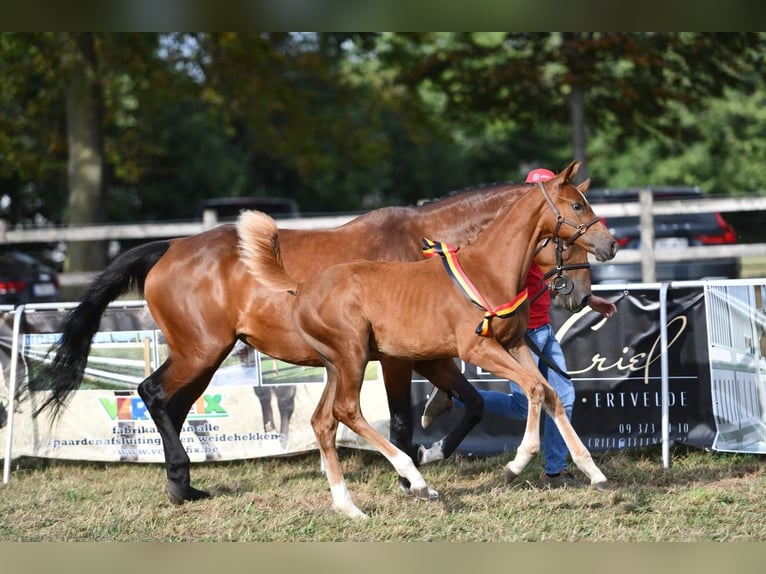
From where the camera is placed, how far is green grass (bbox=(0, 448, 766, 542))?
5.43m

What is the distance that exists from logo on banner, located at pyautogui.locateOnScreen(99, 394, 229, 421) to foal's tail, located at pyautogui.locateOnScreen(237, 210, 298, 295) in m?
2.09

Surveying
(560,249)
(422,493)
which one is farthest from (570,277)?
(422,493)

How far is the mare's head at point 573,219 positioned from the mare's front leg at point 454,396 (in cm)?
134

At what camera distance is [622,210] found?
11.0 m

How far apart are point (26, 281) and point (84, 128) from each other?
2692mm

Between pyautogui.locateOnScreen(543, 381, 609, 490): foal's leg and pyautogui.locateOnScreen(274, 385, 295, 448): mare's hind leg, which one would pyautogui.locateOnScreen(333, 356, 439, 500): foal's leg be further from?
pyautogui.locateOnScreen(274, 385, 295, 448): mare's hind leg

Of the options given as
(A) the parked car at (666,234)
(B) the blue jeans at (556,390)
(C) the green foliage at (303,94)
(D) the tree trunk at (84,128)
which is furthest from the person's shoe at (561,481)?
(D) the tree trunk at (84,128)

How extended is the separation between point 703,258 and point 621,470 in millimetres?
5309

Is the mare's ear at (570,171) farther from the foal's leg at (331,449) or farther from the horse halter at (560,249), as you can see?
the foal's leg at (331,449)

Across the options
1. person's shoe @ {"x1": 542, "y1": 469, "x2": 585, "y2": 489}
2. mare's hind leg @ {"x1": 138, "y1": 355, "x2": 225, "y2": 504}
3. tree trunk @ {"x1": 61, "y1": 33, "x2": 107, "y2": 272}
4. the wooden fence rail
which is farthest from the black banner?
tree trunk @ {"x1": 61, "y1": 33, "x2": 107, "y2": 272}

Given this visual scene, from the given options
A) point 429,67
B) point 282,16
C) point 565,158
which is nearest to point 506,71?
point 429,67

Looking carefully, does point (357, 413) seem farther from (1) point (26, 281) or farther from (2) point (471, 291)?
(1) point (26, 281)

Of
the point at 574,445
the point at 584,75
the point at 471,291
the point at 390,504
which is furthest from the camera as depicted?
the point at 584,75

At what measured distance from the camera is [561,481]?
6.52 metres
